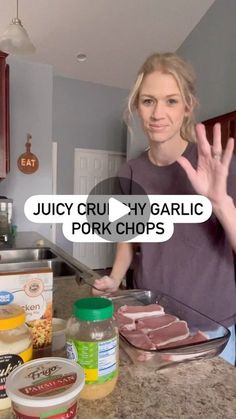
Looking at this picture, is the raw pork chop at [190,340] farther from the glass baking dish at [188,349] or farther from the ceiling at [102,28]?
the ceiling at [102,28]

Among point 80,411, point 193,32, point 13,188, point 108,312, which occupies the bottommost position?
point 80,411

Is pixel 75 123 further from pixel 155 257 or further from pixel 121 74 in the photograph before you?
pixel 155 257

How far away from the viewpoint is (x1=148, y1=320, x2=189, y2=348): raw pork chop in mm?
592

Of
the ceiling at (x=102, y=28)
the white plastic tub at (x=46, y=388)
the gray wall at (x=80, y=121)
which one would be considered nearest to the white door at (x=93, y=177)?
the gray wall at (x=80, y=121)

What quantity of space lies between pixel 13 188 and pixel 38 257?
2.94 ft

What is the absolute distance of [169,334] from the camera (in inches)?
24.3

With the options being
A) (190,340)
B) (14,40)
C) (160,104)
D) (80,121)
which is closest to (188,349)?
(190,340)

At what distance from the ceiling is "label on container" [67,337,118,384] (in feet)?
9.73

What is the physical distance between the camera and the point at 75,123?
4.22 meters

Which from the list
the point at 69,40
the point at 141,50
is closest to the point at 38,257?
the point at 69,40

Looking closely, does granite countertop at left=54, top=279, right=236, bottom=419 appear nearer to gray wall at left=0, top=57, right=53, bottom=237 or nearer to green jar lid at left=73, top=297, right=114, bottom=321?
green jar lid at left=73, top=297, right=114, bottom=321

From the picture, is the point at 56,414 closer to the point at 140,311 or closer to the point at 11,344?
the point at 11,344

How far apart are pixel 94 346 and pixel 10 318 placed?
0.42 ft

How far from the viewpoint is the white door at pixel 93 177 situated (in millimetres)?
4359
